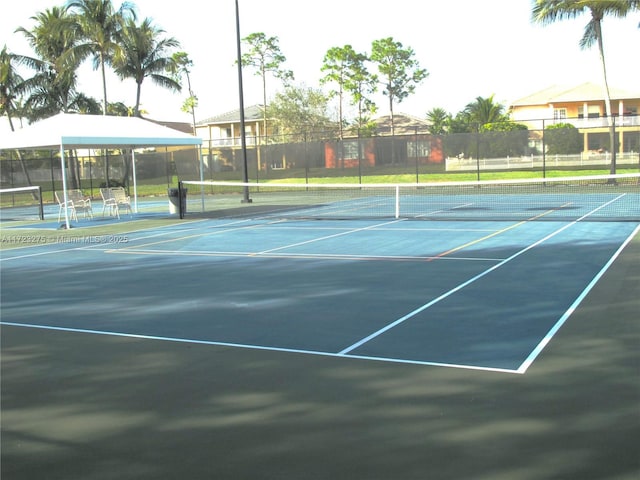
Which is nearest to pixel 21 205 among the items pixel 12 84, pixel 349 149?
pixel 12 84

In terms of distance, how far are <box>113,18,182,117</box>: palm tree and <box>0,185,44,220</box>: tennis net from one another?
26.3ft

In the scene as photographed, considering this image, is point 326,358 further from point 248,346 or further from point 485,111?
point 485,111

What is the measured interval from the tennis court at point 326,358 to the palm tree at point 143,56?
2907cm

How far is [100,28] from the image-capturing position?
3772cm

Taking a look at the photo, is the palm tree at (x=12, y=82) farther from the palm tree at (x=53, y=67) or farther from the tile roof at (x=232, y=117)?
the tile roof at (x=232, y=117)

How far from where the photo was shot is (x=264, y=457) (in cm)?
421

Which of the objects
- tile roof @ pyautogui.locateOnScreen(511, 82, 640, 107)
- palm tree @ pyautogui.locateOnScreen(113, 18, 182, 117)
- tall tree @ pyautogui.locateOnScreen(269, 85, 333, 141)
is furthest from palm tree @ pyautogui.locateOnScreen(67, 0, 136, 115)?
tile roof @ pyautogui.locateOnScreen(511, 82, 640, 107)

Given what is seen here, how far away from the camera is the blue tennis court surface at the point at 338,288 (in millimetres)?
6969

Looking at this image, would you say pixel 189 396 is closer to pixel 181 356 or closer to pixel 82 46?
pixel 181 356

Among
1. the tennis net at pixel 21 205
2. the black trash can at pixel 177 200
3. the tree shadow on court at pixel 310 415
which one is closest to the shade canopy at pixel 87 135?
the black trash can at pixel 177 200

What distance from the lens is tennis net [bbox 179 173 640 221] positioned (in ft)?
65.2

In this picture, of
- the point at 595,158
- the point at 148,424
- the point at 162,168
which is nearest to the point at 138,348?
the point at 148,424

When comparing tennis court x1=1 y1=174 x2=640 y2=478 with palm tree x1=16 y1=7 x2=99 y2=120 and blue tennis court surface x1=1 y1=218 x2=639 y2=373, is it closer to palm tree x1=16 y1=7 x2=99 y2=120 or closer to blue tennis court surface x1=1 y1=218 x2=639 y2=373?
blue tennis court surface x1=1 y1=218 x2=639 y2=373

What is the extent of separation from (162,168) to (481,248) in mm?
32254
